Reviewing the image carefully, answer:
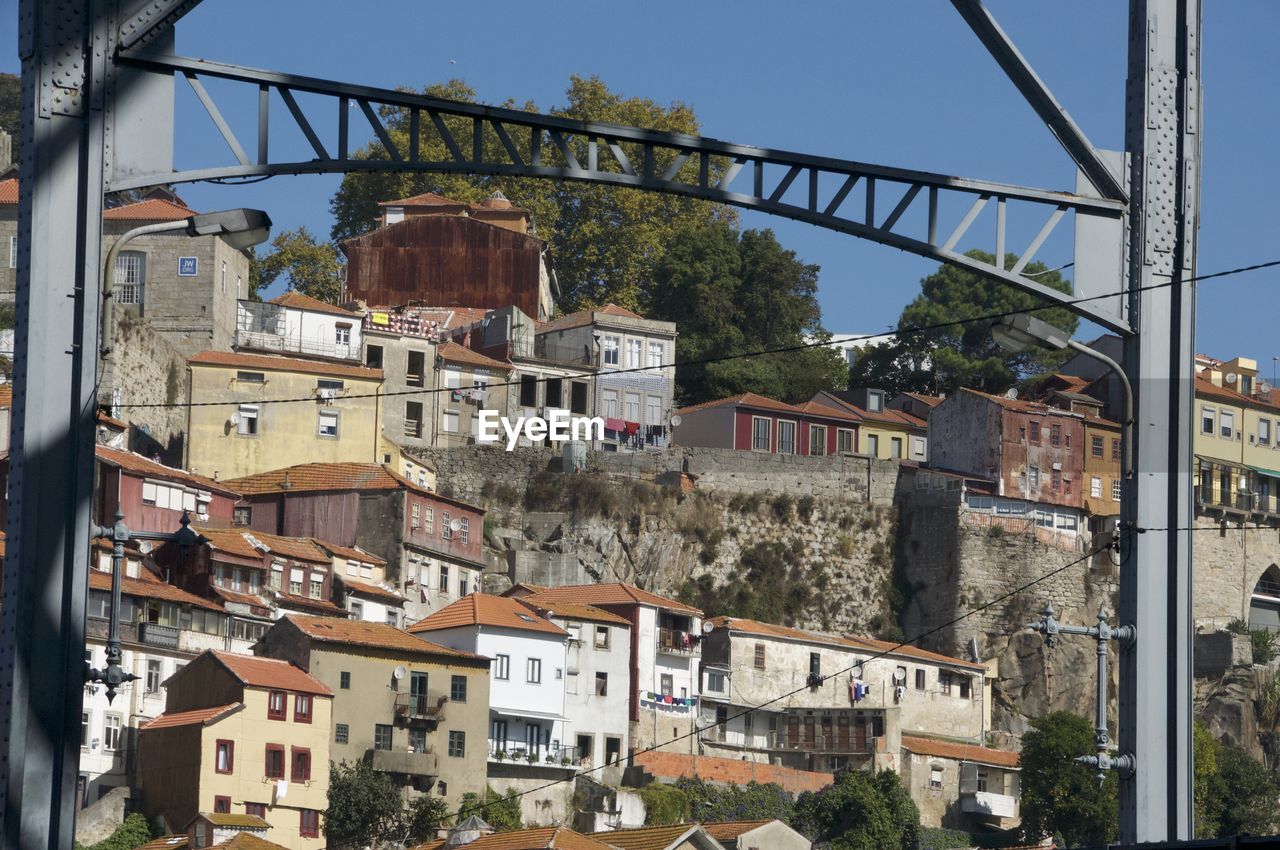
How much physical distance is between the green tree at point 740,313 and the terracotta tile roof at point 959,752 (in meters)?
23.8

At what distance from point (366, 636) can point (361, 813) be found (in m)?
6.14

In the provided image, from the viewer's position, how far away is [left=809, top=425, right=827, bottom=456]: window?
8788 cm

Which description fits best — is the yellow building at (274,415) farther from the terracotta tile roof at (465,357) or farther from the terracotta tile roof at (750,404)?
the terracotta tile roof at (750,404)

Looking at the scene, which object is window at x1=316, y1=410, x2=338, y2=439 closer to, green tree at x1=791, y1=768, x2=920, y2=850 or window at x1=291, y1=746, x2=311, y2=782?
window at x1=291, y1=746, x2=311, y2=782

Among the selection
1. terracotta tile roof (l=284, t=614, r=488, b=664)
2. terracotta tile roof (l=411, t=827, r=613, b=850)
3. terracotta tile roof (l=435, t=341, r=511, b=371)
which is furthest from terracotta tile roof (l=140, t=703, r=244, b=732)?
terracotta tile roof (l=435, t=341, r=511, b=371)

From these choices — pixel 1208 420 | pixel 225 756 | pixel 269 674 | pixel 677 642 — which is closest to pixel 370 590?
pixel 677 642

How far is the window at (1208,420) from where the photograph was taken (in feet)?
304

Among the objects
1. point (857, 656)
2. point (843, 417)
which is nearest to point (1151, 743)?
point (857, 656)

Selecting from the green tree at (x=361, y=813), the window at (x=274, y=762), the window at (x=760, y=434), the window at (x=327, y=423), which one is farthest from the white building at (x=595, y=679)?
the window at (x=760, y=434)

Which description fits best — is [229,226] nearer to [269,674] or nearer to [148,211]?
[269,674]

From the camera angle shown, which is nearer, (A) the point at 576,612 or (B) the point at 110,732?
(B) the point at 110,732

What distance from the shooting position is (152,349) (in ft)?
235

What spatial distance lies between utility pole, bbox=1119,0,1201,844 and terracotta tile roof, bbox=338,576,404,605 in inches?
2196

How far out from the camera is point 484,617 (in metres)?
65.3
